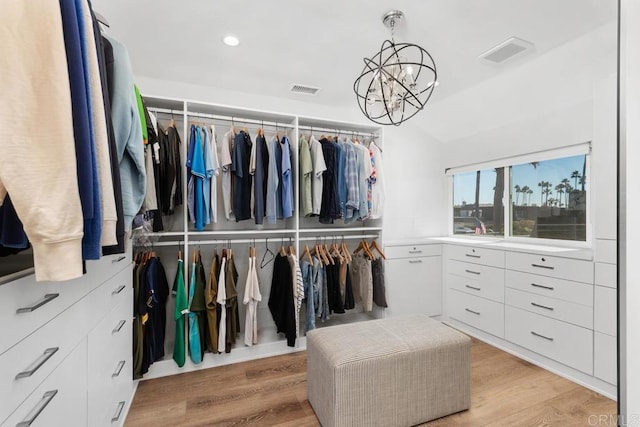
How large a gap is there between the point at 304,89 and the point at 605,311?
2.91 metres

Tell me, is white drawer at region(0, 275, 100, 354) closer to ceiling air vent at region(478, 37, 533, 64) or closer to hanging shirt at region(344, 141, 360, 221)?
hanging shirt at region(344, 141, 360, 221)

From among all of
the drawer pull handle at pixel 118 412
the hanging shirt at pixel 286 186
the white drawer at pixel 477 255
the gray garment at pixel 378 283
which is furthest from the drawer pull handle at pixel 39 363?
the white drawer at pixel 477 255

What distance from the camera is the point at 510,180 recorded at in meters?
2.99

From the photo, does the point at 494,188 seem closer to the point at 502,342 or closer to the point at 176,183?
the point at 502,342

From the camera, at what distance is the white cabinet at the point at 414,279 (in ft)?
9.51

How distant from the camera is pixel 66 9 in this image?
66 cm

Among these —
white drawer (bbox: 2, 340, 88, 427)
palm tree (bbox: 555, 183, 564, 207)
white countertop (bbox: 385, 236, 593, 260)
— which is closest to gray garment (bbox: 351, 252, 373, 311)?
white countertop (bbox: 385, 236, 593, 260)

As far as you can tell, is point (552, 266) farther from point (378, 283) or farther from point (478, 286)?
point (378, 283)

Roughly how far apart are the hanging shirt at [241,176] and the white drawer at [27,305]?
139 centimetres

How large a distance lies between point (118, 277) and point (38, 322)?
756 mm

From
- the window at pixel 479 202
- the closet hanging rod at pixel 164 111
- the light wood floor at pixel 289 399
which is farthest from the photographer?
the window at pixel 479 202

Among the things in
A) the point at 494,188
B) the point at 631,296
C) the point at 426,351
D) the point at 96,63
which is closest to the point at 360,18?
the point at 96,63

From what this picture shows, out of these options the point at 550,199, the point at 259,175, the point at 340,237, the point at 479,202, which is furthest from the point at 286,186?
the point at 550,199

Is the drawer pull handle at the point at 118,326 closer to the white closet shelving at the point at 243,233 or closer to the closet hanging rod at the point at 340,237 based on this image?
the white closet shelving at the point at 243,233
